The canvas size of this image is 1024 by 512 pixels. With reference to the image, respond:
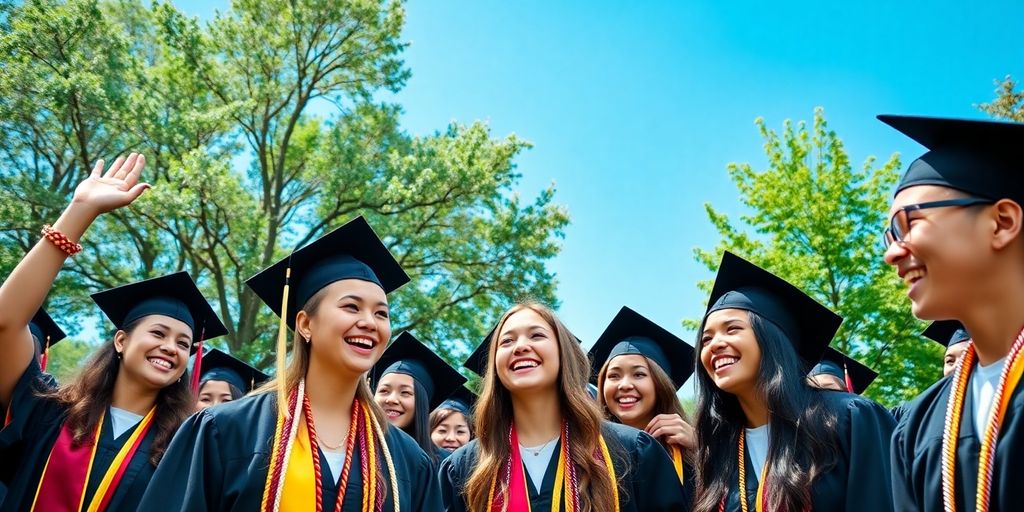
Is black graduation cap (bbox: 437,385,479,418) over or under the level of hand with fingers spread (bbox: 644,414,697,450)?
under

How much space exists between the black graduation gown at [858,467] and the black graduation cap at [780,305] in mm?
552

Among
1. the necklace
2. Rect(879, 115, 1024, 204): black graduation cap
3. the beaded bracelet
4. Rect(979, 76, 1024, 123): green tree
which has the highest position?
Rect(979, 76, 1024, 123): green tree

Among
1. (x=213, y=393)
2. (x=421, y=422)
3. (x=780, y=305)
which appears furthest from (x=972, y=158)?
(x=213, y=393)

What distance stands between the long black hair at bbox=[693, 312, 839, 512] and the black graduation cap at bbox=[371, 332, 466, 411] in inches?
122

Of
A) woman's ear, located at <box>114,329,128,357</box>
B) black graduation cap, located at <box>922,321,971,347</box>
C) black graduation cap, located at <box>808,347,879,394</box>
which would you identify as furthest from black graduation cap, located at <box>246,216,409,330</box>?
black graduation cap, located at <box>808,347,879,394</box>

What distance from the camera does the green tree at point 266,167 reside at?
570 inches

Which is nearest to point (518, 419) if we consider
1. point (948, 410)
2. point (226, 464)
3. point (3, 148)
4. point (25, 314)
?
point (226, 464)

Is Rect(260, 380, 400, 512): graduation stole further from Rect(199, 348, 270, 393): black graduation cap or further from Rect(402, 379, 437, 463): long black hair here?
Rect(199, 348, 270, 393): black graduation cap

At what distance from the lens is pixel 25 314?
354cm

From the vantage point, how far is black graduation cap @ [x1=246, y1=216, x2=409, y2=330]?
355 cm

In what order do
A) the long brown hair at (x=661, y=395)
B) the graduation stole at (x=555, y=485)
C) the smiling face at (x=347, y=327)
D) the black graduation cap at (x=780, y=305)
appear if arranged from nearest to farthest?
1. the smiling face at (x=347, y=327)
2. the graduation stole at (x=555, y=485)
3. the black graduation cap at (x=780, y=305)
4. the long brown hair at (x=661, y=395)

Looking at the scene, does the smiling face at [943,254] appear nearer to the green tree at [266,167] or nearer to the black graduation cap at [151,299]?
the black graduation cap at [151,299]

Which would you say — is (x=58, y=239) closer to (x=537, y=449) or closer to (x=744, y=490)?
(x=537, y=449)

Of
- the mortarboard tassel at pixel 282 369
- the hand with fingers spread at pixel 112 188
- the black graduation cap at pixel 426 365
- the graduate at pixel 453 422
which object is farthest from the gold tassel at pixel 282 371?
the graduate at pixel 453 422
